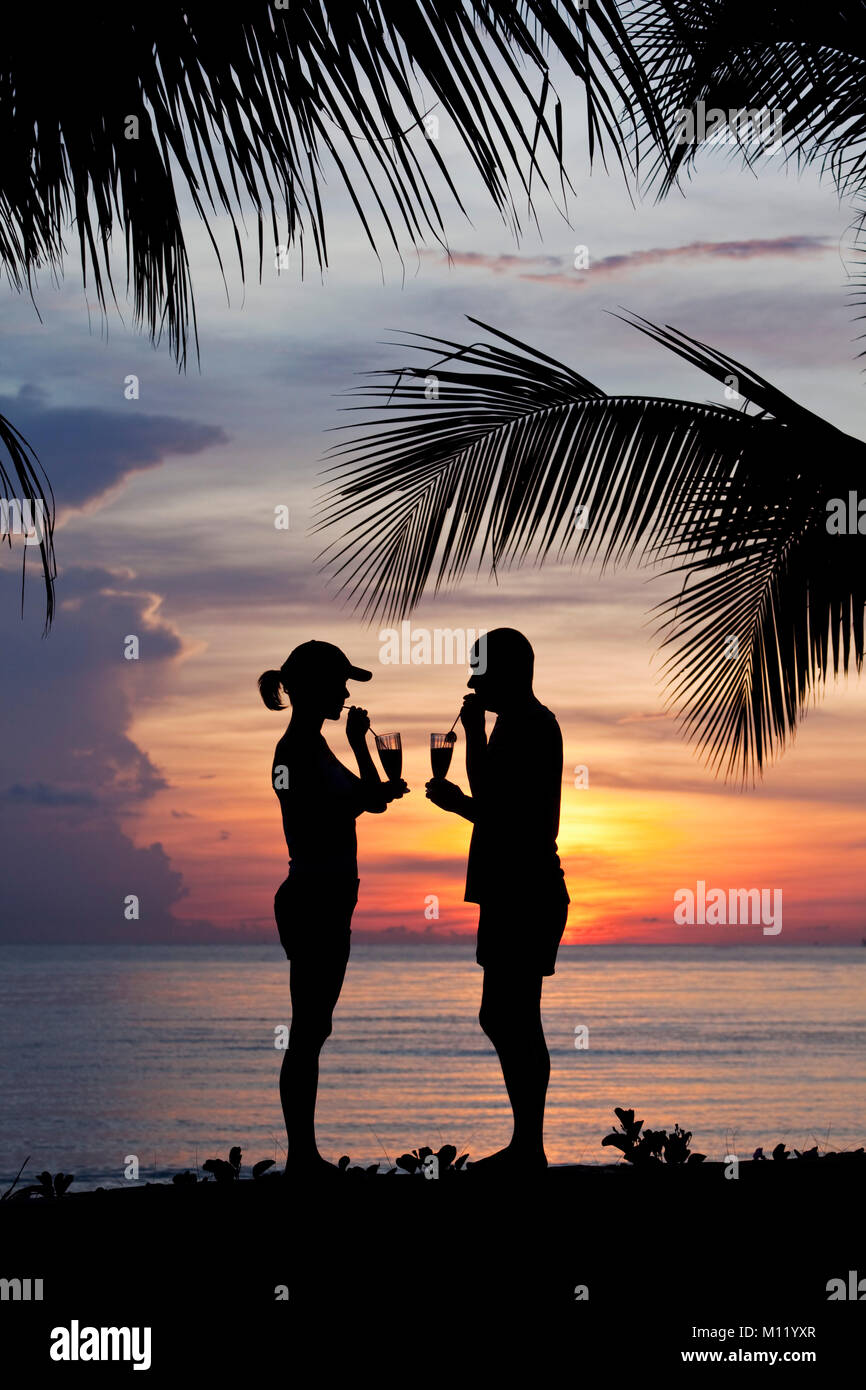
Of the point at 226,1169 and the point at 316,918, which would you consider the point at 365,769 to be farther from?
the point at 226,1169

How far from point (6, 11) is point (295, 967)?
335cm

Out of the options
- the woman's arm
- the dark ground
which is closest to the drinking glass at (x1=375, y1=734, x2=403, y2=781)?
the woman's arm

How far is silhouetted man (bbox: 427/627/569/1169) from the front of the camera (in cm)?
416

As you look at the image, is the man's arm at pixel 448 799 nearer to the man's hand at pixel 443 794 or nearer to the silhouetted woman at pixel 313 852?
the man's hand at pixel 443 794

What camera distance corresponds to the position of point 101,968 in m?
125

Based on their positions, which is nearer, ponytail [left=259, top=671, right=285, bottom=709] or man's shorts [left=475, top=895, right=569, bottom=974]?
man's shorts [left=475, top=895, right=569, bottom=974]

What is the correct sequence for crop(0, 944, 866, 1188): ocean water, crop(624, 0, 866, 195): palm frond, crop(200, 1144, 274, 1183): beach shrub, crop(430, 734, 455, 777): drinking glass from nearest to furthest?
crop(624, 0, 866, 195): palm frond, crop(430, 734, 455, 777): drinking glass, crop(200, 1144, 274, 1183): beach shrub, crop(0, 944, 866, 1188): ocean water

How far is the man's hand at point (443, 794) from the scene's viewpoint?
4348mm

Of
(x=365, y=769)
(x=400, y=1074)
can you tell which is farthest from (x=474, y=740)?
(x=400, y=1074)

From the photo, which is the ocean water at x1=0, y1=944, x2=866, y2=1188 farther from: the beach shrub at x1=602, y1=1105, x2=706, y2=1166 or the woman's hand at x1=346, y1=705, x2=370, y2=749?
the woman's hand at x1=346, y1=705, x2=370, y2=749

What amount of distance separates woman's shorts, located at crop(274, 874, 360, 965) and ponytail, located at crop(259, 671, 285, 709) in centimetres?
63

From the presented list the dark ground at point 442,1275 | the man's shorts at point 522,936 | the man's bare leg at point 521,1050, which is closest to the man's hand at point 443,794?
the man's shorts at point 522,936

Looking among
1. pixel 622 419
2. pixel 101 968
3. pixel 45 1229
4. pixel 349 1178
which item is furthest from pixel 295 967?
pixel 101 968

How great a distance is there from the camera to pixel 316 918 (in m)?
4.19
